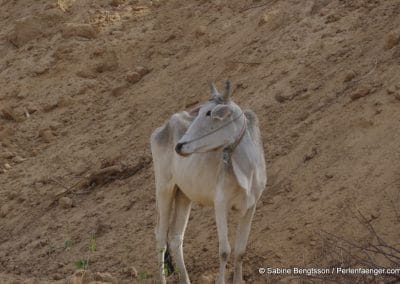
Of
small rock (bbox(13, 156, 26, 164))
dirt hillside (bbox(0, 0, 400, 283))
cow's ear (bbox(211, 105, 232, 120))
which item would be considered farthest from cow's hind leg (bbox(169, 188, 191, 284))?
small rock (bbox(13, 156, 26, 164))

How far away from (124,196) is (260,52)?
2.81m

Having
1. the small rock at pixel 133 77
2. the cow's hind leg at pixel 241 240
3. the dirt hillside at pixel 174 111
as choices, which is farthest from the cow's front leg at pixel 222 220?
the small rock at pixel 133 77

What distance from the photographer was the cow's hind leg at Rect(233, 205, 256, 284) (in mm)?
8984

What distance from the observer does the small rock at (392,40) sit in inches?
476

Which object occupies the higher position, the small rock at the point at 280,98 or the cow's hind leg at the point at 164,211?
the cow's hind leg at the point at 164,211

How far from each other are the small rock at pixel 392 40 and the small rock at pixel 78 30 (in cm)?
526

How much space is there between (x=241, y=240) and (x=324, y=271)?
92 cm

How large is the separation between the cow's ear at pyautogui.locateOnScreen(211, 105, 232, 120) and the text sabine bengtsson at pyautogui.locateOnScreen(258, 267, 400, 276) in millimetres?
1463

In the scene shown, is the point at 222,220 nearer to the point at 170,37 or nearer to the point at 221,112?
the point at 221,112

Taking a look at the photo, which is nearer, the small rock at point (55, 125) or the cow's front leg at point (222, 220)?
the cow's front leg at point (222, 220)

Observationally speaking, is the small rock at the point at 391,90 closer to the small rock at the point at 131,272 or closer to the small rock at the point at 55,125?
the small rock at the point at 131,272

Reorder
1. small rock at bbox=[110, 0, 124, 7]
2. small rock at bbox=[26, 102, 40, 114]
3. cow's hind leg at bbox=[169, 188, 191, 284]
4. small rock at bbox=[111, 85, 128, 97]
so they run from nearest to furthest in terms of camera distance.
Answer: cow's hind leg at bbox=[169, 188, 191, 284]
small rock at bbox=[111, 85, 128, 97]
small rock at bbox=[26, 102, 40, 114]
small rock at bbox=[110, 0, 124, 7]

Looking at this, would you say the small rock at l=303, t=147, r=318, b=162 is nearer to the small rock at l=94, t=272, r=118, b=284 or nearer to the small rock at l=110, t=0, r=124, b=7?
the small rock at l=94, t=272, r=118, b=284

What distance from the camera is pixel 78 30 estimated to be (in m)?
15.8
